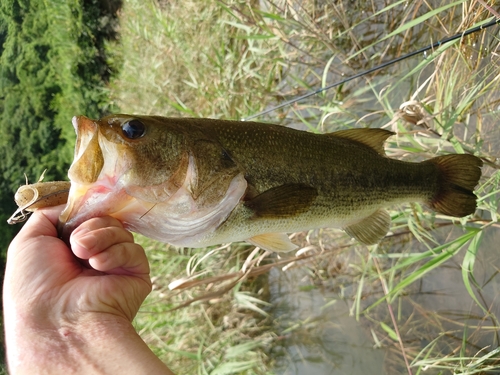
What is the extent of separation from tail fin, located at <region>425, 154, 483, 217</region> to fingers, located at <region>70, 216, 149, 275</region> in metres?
1.48

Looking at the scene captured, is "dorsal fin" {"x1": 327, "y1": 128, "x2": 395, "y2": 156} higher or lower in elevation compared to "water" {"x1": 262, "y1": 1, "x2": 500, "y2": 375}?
higher

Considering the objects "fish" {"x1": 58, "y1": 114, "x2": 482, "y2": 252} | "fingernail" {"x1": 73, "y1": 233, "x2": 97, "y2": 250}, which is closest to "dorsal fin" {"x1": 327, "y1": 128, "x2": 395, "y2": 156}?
"fish" {"x1": 58, "y1": 114, "x2": 482, "y2": 252}

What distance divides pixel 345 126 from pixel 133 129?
218 cm

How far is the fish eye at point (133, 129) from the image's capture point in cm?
137

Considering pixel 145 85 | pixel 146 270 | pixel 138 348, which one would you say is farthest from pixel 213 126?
Answer: pixel 145 85

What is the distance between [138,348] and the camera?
4.36 feet

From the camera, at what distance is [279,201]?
1.56 meters

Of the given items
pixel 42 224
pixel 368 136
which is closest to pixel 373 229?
pixel 368 136

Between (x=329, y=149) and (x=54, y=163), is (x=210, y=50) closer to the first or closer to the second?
(x=329, y=149)

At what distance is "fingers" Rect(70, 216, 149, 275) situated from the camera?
4.19 ft

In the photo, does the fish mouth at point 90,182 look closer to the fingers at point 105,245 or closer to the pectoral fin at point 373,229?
the fingers at point 105,245

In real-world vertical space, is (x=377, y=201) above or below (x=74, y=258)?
below

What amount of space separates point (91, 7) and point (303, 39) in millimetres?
7319

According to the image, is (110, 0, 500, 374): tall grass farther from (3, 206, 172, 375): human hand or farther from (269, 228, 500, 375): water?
(3, 206, 172, 375): human hand
